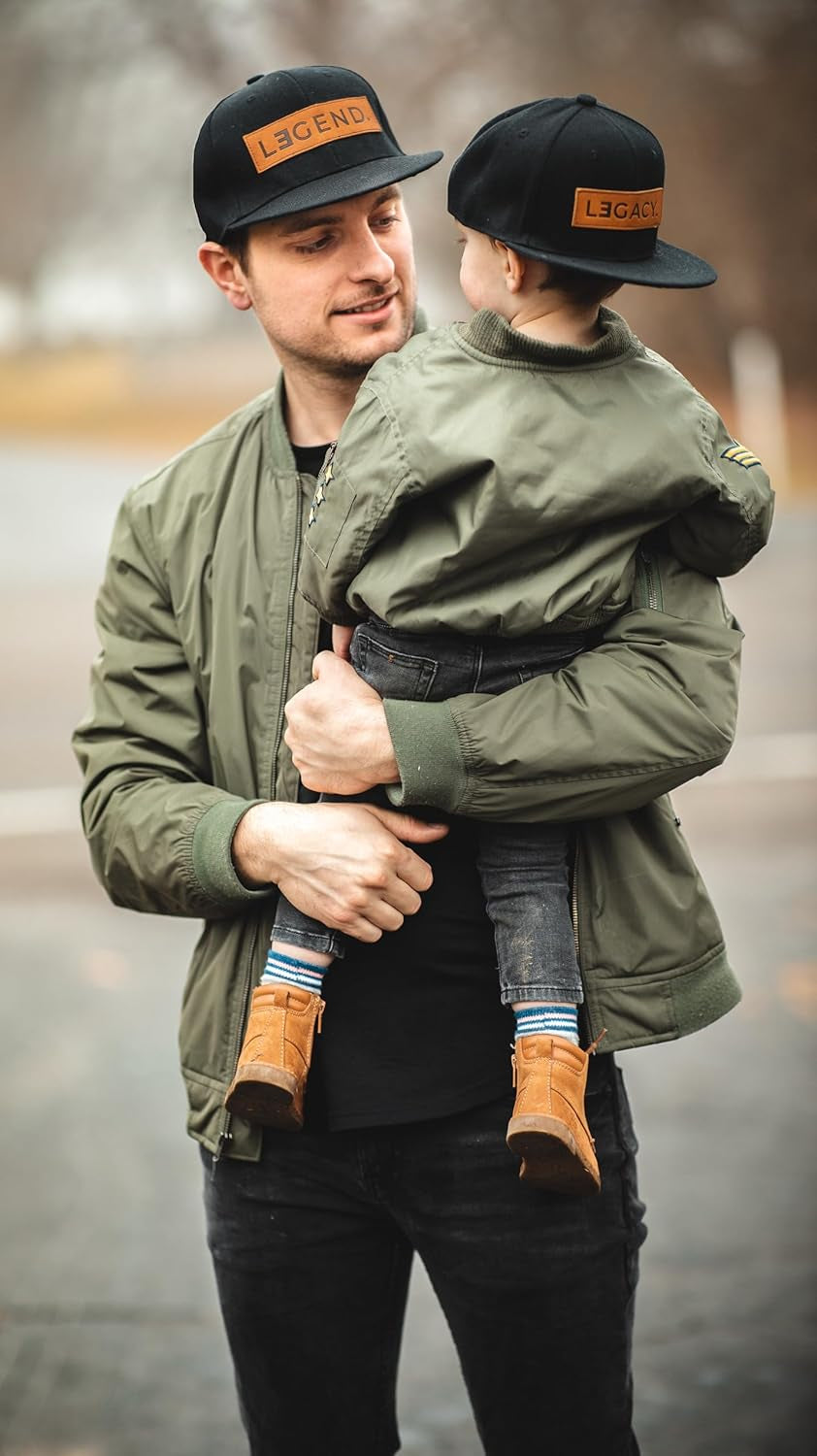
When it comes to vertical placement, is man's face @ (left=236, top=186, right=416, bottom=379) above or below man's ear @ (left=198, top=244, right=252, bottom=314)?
below

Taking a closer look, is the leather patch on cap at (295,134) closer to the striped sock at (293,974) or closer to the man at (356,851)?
the man at (356,851)

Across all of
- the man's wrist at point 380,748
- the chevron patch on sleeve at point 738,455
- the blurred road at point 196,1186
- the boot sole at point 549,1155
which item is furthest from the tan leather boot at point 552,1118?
the blurred road at point 196,1186

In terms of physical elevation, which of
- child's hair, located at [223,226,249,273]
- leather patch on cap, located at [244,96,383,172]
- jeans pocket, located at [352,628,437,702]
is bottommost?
jeans pocket, located at [352,628,437,702]

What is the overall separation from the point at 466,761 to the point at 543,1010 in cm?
31

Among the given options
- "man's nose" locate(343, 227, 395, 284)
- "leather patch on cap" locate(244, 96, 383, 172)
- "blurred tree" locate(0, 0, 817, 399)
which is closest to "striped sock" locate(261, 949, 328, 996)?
"man's nose" locate(343, 227, 395, 284)

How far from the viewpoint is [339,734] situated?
5.99 feet

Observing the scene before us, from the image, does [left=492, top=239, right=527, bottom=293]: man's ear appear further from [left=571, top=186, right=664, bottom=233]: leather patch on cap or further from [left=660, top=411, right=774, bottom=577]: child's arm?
[left=660, top=411, right=774, bottom=577]: child's arm

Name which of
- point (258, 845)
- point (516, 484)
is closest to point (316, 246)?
point (516, 484)

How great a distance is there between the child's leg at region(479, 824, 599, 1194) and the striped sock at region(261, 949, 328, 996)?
0.23 m

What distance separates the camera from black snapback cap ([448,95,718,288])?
1.73 meters

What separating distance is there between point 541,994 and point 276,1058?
0.32 meters

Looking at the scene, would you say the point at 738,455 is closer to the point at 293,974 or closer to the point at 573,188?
the point at 573,188

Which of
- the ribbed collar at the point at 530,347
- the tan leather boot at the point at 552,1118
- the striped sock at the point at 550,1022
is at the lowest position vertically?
the tan leather boot at the point at 552,1118

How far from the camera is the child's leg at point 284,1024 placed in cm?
184
